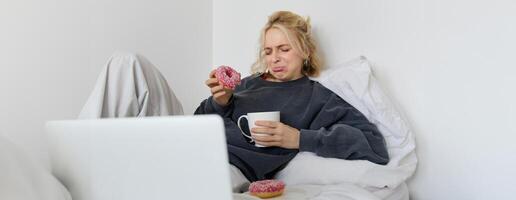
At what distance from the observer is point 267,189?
3.32ft

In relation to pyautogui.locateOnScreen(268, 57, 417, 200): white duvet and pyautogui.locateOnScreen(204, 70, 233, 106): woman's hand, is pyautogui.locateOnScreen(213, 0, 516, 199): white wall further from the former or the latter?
pyautogui.locateOnScreen(204, 70, 233, 106): woman's hand

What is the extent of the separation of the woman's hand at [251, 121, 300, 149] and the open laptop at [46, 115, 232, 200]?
0.55 metres

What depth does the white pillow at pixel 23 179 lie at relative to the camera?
2.01 feet

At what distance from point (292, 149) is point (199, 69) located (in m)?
0.83

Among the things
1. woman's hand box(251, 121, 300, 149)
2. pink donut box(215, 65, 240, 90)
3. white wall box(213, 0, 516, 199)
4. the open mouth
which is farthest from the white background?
pink donut box(215, 65, 240, 90)

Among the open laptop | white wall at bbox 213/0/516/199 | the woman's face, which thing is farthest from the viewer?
the woman's face

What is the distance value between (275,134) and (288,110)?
0.19 meters

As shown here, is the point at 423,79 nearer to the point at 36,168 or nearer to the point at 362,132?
the point at 362,132

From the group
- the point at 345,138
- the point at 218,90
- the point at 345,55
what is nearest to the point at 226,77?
the point at 218,90

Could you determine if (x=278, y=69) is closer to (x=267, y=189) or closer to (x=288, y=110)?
(x=288, y=110)

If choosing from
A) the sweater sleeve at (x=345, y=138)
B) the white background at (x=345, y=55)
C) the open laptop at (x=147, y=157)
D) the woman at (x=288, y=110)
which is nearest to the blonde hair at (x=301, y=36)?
the woman at (x=288, y=110)

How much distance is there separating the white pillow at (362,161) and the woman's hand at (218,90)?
0.85 ft

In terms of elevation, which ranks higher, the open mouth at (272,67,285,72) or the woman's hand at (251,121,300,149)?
the open mouth at (272,67,285,72)

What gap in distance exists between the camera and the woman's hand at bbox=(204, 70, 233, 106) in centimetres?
129
